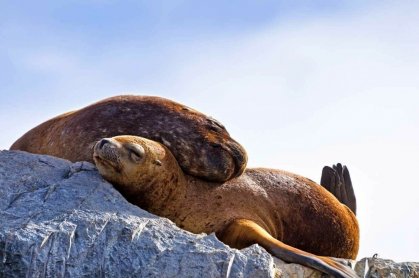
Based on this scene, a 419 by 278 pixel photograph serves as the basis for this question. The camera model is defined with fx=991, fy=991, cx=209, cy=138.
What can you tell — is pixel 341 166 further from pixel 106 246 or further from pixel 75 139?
pixel 106 246

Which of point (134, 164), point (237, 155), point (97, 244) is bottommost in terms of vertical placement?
point (97, 244)

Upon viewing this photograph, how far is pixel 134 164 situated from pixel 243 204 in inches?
46.9

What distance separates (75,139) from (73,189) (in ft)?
4.05

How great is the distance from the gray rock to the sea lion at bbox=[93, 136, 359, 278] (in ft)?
1.98

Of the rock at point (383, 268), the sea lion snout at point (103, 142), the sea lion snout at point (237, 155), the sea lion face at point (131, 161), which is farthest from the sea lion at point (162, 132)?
the rock at point (383, 268)

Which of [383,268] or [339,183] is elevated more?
[339,183]

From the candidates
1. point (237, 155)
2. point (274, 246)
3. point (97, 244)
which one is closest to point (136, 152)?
point (237, 155)

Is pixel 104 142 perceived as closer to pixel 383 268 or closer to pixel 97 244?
pixel 97 244

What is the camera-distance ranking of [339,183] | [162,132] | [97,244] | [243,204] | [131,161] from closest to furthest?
[97,244] → [131,161] → [162,132] → [243,204] → [339,183]

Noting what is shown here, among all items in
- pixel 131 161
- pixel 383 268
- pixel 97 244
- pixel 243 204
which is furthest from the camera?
pixel 243 204

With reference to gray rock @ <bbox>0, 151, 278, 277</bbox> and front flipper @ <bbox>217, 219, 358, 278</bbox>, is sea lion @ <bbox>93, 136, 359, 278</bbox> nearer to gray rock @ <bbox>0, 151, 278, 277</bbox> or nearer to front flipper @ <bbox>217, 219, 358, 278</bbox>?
front flipper @ <bbox>217, 219, 358, 278</bbox>

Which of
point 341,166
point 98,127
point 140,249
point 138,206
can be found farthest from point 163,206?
point 341,166

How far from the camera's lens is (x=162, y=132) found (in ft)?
25.0

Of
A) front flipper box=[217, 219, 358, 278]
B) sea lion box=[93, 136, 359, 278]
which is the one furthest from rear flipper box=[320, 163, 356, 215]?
front flipper box=[217, 219, 358, 278]
